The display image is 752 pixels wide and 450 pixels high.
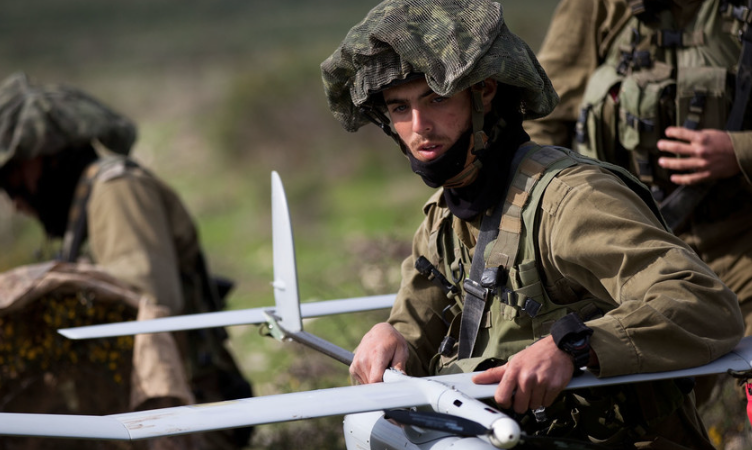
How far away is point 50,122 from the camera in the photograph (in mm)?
7250

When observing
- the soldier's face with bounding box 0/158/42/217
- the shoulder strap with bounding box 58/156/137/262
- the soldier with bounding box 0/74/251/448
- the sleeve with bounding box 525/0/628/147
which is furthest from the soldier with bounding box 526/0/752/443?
the soldier's face with bounding box 0/158/42/217

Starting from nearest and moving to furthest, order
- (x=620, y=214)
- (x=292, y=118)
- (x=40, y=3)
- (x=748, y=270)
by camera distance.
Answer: (x=620, y=214)
(x=748, y=270)
(x=292, y=118)
(x=40, y=3)

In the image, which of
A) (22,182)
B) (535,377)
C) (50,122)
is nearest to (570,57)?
(535,377)

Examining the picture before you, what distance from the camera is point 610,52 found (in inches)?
208

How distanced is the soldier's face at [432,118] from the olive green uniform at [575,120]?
177cm

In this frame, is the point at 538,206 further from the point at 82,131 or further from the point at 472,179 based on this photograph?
the point at 82,131

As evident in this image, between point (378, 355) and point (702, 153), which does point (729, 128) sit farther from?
point (378, 355)

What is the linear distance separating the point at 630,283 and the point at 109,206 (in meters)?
4.55

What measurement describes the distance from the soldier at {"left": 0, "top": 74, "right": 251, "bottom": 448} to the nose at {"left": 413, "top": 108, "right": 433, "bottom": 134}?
3.46m

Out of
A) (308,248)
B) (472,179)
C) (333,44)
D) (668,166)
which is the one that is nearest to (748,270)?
(668,166)

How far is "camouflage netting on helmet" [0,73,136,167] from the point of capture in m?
7.14

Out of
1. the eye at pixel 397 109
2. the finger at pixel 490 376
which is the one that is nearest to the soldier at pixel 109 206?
the eye at pixel 397 109

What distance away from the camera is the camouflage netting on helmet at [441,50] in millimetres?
3312

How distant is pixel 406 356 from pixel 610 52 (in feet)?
8.06
